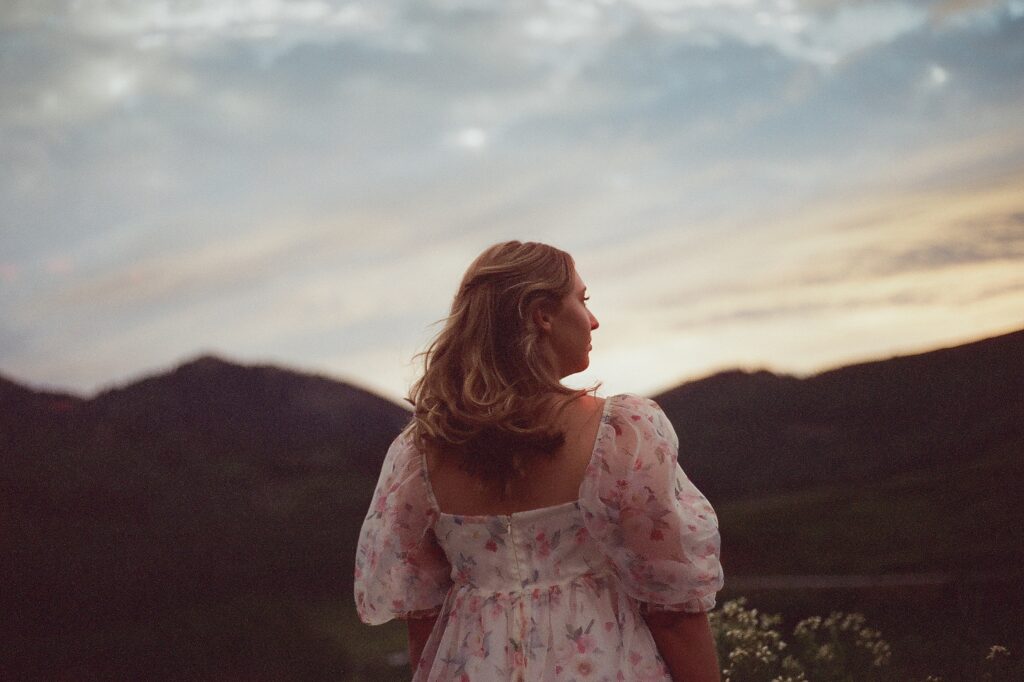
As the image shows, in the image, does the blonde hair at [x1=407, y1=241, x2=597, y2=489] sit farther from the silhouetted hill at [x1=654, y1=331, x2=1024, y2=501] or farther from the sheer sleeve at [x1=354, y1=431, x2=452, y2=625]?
the silhouetted hill at [x1=654, y1=331, x2=1024, y2=501]

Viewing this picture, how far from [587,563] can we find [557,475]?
24 cm

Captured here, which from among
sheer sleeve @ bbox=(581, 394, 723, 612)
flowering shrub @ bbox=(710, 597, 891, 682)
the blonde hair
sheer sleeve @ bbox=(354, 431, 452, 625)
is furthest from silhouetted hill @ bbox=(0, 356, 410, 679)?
sheer sleeve @ bbox=(581, 394, 723, 612)

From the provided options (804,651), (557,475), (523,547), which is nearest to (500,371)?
(557,475)

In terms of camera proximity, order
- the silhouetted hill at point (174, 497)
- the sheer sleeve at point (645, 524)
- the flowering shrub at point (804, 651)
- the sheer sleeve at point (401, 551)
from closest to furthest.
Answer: the sheer sleeve at point (645, 524) → the sheer sleeve at point (401, 551) → the flowering shrub at point (804, 651) → the silhouetted hill at point (174, 497)

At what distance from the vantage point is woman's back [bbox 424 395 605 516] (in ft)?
6.20

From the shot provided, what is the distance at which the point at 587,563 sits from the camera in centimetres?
196

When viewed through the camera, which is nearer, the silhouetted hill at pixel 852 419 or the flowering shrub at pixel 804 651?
the flowering shrub at pixel 804 651

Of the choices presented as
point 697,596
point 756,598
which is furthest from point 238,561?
point 697,596

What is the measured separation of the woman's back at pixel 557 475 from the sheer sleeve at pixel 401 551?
0.58 feet

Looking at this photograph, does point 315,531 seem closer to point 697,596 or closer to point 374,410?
point 374,410

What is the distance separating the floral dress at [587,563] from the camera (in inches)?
73.6

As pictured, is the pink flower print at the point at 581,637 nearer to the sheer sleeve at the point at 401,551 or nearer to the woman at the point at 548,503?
the woman at the point at 548,503

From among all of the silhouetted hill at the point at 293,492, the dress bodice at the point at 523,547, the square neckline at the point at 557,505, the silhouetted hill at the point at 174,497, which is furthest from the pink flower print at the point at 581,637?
the silhouetted hill at the point at 174,497

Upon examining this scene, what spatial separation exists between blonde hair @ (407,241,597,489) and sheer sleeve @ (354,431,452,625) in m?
0.15
